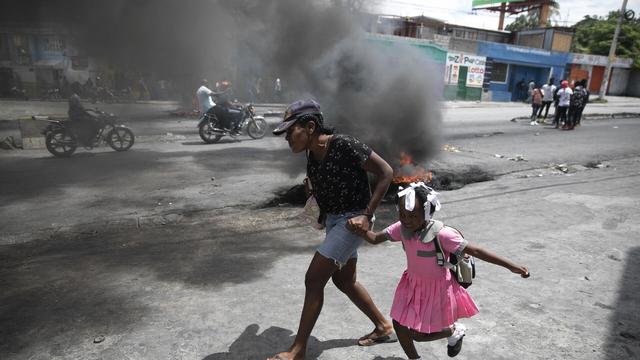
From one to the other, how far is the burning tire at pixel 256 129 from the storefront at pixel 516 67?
21504 millimetres

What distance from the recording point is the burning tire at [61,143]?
26.5 feet

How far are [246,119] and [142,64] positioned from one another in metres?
6.01

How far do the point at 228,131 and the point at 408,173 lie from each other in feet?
18.2

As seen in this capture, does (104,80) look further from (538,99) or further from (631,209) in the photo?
(538,99)

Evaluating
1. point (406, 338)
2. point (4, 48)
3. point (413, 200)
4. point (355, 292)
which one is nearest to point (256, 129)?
point (4, 48)

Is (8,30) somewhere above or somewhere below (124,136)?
above

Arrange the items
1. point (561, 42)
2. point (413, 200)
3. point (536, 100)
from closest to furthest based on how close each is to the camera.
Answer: point (413, 200), point (536, 100), point (561, 42)

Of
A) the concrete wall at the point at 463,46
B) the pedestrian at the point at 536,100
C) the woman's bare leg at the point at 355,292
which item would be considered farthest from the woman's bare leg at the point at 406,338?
the concrete wall at the point at 463,46

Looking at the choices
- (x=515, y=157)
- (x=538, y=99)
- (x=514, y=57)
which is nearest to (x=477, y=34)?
(x=514, y=57)

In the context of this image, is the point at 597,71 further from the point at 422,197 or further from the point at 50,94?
the point at 422,197

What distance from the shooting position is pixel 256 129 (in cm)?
1095

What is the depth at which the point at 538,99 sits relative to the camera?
596 inches

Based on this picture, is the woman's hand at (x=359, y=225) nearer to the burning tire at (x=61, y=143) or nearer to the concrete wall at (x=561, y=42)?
the burning tire at (x=61, y=143)

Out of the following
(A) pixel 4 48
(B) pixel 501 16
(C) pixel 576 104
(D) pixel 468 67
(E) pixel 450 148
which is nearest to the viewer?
(A) pixel 4 48
